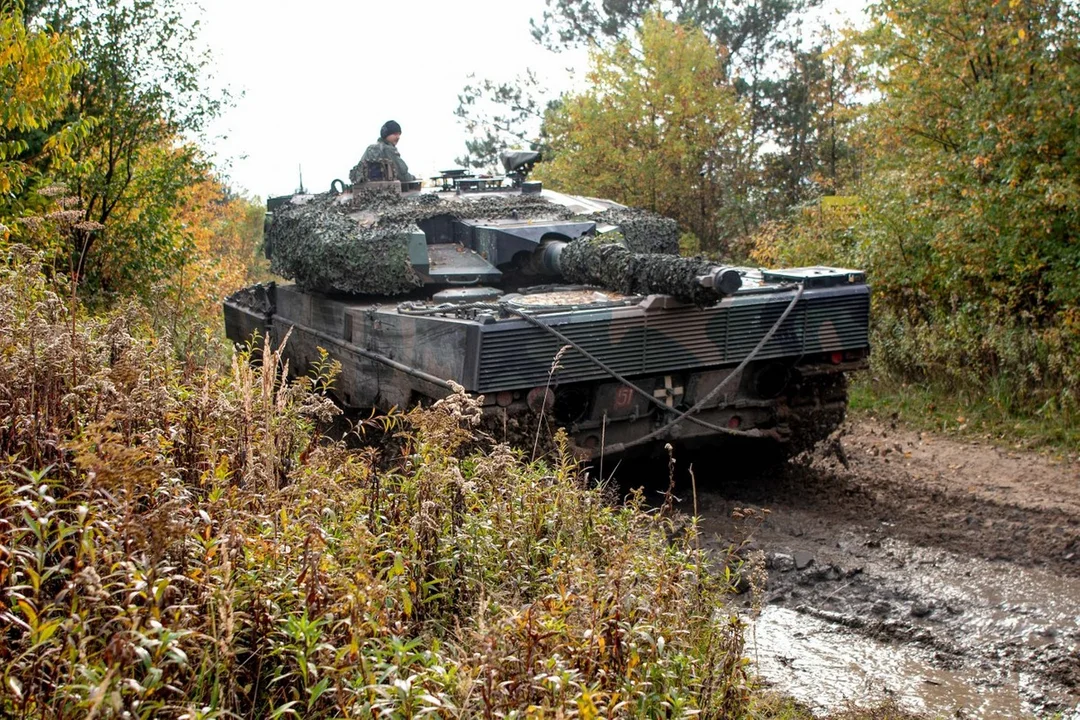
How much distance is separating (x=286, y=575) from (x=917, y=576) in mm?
3969

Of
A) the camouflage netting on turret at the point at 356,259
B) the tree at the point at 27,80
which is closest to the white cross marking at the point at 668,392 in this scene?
the camouflage netting on turret at the point at 356,259

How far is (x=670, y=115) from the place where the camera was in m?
20.9

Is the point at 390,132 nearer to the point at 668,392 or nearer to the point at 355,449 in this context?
the point at 668,392

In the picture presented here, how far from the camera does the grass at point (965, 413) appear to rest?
9.94m

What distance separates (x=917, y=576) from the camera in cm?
664

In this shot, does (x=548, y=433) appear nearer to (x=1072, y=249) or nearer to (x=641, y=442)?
(x=641, y=442)

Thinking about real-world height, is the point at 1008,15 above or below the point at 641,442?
above

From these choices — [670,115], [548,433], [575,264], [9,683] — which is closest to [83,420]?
[9,683]

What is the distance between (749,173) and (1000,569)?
16439mm

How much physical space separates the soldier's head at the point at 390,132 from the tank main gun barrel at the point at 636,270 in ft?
7.24

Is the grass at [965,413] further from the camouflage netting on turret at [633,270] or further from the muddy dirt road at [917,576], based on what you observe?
the camouflage netting on turret at [633,270]

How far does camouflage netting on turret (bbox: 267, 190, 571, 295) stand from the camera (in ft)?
28.6

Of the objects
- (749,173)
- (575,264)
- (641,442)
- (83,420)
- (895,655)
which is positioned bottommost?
(895,655)

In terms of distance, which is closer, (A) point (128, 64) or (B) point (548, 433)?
(B) point (548, 433)
